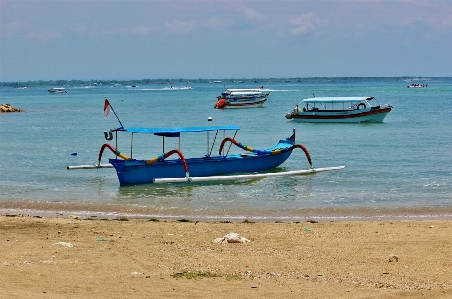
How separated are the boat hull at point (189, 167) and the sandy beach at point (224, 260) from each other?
23.5 ft

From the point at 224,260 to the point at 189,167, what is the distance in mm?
12741

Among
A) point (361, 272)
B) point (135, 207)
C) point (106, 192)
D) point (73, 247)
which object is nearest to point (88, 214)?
point (135, 207)

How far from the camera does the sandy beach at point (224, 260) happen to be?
32.6 feet

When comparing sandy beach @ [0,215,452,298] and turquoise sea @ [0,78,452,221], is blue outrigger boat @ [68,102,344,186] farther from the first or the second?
sandy beach @ [0,215,452,298]

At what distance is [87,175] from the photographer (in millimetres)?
26734

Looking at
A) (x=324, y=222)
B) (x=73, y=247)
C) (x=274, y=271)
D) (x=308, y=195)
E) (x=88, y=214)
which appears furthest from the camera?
(x=308, y=195)

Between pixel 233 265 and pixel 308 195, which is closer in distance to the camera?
pixel 233 265

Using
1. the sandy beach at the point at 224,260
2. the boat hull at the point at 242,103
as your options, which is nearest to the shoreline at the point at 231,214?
the sandy beach at the point at 224,260

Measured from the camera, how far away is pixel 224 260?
12.0 m

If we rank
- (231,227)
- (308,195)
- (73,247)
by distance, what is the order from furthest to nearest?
(308,195), (231,227), (73,247)

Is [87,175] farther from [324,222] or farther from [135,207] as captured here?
[324,222]

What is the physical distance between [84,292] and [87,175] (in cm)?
1735

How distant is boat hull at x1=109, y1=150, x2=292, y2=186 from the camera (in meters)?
23.7

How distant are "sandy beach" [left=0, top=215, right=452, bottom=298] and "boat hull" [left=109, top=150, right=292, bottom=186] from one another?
7.16 meters
